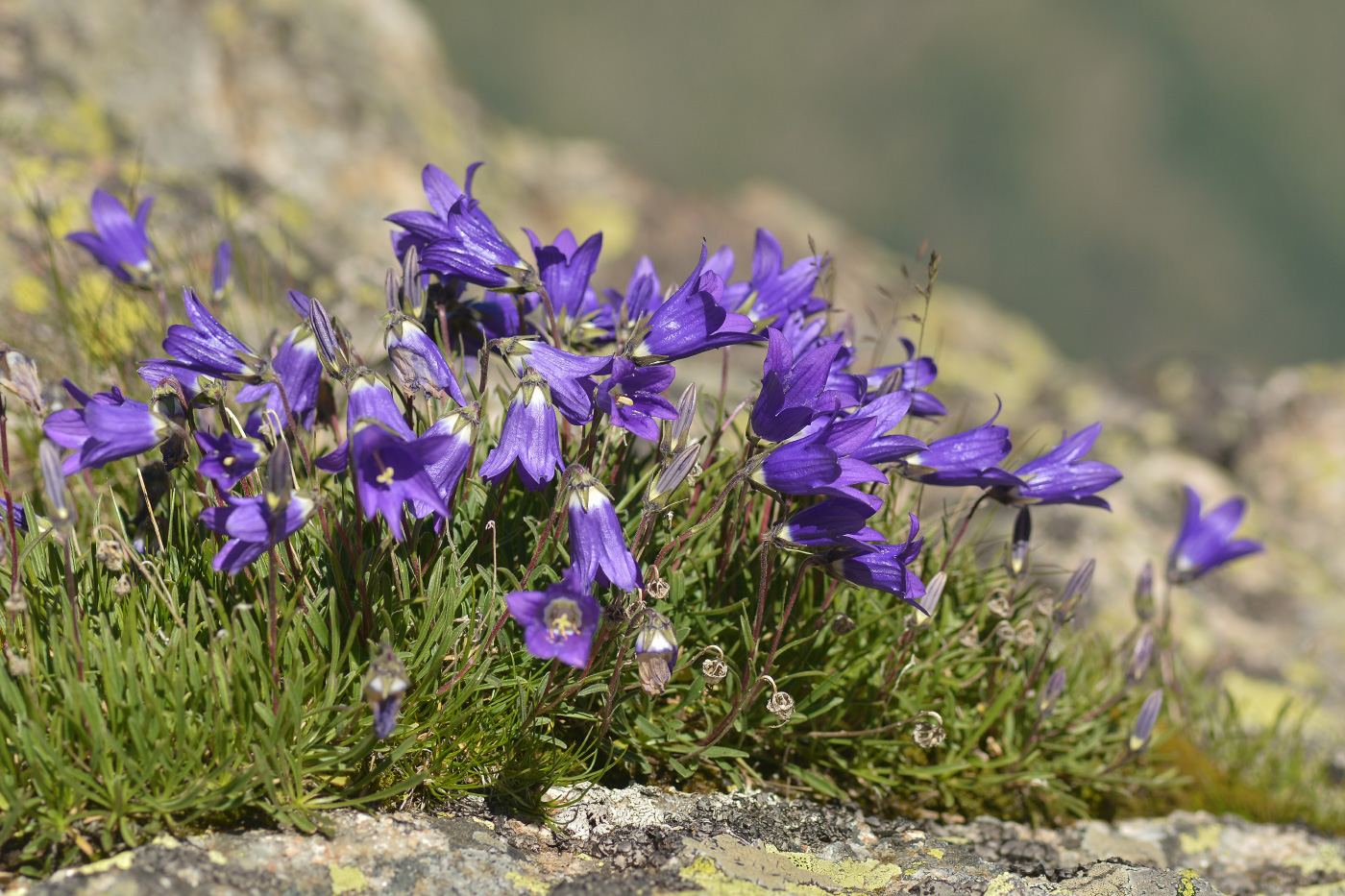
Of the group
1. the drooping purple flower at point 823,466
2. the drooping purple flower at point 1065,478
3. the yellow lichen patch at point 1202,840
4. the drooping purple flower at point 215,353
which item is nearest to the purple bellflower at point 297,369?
the drooping purple flower at point 215,353

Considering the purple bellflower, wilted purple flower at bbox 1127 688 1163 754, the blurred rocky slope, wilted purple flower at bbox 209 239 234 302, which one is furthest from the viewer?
the blurred rocky slope

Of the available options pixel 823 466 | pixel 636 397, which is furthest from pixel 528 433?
pixel 823 466

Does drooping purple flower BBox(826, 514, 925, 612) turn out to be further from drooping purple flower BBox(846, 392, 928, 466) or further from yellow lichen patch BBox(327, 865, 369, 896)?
yellow lichen patch BBox(327, 865, 369, 896)

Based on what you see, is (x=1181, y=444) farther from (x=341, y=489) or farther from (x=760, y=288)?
(x=341, y=489)

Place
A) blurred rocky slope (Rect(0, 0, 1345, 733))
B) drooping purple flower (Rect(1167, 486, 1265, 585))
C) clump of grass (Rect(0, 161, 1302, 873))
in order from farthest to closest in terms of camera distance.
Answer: blurred rocky slope (Rect(0, 0, 1345, 733)) → drooping purple flower (Rect(1167, 486, 1265, 585)) → clump of grass (Rect(0, 161, 1302, 873))

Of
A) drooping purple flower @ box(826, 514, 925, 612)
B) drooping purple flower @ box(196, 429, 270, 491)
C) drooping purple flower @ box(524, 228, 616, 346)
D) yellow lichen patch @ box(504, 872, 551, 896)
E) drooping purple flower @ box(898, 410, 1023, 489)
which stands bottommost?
yellow lichen patch @ box(504, 872, 551, 896)

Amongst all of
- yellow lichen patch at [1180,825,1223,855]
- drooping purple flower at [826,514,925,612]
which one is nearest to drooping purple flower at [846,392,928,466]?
drooping purple flower at [826,514,925,612]
